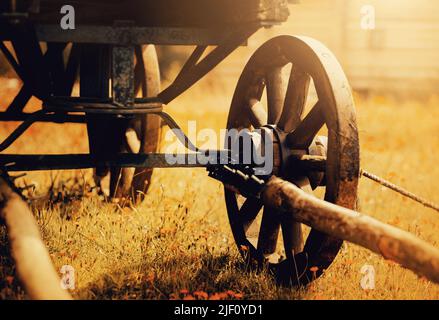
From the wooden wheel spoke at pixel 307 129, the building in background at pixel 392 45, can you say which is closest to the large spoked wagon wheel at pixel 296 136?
the wooden wheel spoke at pixel 307 129

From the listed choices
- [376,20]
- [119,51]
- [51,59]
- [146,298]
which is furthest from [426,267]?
[376,20]

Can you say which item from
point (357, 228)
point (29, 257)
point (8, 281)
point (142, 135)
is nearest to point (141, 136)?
point (142, 135)

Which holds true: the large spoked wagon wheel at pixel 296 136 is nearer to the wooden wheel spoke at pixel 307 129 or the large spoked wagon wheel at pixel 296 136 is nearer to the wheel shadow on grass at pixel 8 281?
the wooden wheel spoke at pixel 307 129

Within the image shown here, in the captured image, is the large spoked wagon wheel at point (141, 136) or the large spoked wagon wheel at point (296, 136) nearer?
the large spoked wagon wheel at point (296, 136)

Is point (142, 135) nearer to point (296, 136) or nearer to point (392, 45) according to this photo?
point (296, 136)

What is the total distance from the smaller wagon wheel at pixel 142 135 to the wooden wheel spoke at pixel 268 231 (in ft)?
4.71

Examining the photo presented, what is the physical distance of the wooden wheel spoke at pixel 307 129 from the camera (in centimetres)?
304

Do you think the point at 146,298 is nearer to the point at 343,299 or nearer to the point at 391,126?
the point at 343,299

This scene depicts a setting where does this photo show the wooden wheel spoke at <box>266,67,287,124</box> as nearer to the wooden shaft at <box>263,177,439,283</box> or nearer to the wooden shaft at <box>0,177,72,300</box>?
the wooden shaft at <box>263,177,439,283</box>

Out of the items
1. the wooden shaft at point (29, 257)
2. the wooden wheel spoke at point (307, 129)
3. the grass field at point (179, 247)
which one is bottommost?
the grass field at point (179, 247)

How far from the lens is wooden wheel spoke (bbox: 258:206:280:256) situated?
3306mm

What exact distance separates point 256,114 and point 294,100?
0.40 metres

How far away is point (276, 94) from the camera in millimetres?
3490
